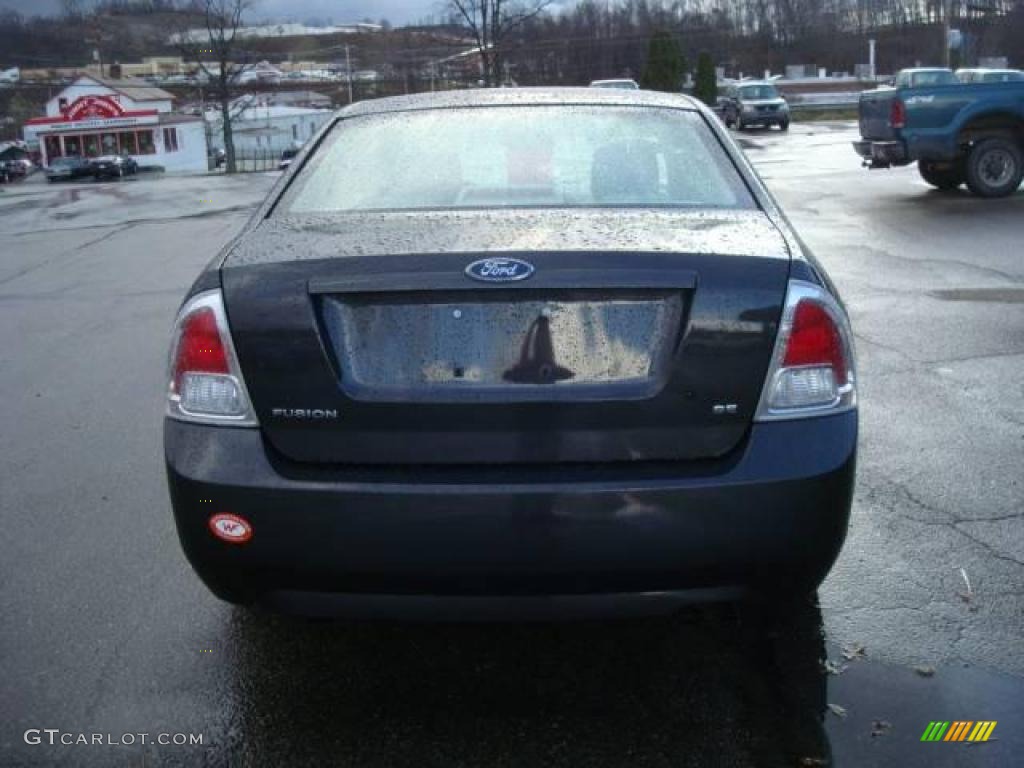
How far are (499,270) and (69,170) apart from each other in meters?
62.7

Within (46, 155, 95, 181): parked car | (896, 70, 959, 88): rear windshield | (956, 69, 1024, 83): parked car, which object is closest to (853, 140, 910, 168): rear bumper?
(896, 70, 959, 88): rear windshield

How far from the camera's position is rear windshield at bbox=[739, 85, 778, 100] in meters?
42.0

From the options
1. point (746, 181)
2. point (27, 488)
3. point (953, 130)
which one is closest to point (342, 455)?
point (746, 181)

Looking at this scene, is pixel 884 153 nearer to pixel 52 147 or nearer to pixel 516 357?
pixel 516 357

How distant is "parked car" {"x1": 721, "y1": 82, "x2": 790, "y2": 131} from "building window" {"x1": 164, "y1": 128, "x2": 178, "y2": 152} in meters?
55.4

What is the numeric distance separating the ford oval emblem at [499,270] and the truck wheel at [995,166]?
14.4m

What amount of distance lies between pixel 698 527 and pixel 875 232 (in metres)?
10.7

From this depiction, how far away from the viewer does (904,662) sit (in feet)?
10.5

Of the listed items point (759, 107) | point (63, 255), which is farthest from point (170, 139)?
point (63, 255)

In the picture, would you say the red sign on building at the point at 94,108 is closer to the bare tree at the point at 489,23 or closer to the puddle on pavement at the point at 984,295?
the bare tree at the point at 489,23

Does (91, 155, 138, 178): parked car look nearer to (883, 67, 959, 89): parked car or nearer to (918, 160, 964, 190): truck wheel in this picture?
(883, 67, 959, 89): parked car

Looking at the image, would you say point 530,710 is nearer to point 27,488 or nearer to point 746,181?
point 746,181

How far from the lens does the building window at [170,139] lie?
84.9 m

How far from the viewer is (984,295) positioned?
8.53 m
